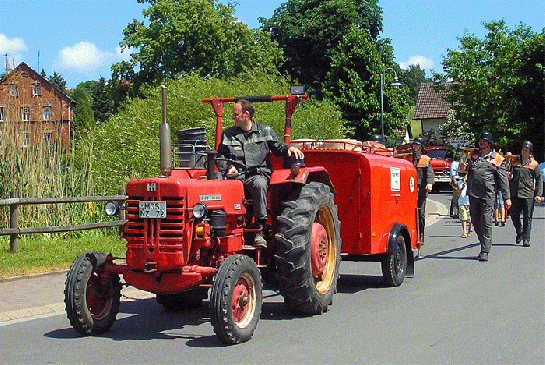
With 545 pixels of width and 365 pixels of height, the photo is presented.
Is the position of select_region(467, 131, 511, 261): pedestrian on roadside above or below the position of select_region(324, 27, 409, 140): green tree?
below

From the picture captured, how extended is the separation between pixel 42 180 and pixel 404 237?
7759 millimetres

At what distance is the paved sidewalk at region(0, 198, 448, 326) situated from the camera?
358 inches

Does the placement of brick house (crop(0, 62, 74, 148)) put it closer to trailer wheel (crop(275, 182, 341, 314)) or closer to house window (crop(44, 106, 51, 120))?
house window (crop(44, 106, 51, 120))

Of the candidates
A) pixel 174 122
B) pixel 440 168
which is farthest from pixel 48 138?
pixel 440 168

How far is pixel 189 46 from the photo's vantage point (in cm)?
5284

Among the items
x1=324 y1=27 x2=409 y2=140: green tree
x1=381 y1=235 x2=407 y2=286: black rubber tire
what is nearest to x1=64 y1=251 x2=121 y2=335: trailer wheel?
x1=381 y1=235 x2=407 y2=286: black rubber tire

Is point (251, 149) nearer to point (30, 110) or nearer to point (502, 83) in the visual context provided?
point (30, 110)

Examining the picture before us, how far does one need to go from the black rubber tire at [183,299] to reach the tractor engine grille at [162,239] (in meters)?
1.61

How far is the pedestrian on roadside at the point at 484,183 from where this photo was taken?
548 inches

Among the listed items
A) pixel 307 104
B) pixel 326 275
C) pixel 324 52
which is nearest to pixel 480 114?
pixel 324 52

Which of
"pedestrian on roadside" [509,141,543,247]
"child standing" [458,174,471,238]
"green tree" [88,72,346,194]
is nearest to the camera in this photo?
"pedestrian on roadside" [509,141,543,247]

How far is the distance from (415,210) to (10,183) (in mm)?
7830

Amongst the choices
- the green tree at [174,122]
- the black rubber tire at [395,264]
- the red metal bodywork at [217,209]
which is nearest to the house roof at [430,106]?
the green tree at [174,122]

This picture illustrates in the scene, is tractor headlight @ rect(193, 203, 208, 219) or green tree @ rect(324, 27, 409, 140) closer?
tractor headlight @ rect(193, 203, 208, 219)
